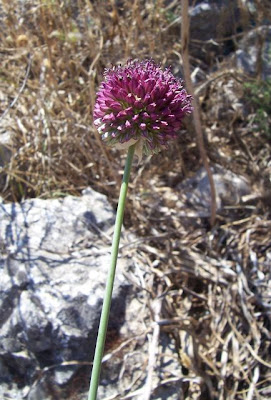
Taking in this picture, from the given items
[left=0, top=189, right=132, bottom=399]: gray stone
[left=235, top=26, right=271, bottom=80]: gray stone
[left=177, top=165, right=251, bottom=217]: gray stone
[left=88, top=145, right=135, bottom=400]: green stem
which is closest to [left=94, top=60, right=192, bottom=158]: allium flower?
[left=88, top=145, right=135, bottom=400]: green stem

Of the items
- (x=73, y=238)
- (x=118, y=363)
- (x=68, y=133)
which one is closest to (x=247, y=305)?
(x=118, y=363)

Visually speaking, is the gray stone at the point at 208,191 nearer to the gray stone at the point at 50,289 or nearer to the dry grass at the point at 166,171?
the dry grass at the point at 166,171

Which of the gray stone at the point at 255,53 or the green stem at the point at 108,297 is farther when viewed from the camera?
the gray stone at the point at 255,53

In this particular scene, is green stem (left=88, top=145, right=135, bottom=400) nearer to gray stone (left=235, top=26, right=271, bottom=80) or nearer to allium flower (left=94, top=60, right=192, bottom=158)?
allium flower (left=94, top=60, right=192, bottom=158)

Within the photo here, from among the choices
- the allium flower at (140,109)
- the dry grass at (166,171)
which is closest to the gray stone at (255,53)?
the dry grass at (166,171)

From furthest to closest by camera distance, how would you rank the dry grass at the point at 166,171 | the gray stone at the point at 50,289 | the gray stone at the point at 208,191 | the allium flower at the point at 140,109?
the gray stone at the point at 208,191 < the dry grass at the point at 166,171 < the gray stone at the point at 50,289 < the allium flower at the point at 140,109
